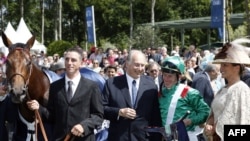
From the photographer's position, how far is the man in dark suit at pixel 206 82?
9.39 metres

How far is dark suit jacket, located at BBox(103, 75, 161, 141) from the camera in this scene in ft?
20.5

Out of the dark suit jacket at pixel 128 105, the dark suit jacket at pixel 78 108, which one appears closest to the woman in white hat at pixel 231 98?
→ the dark suit jacket at pixel 128 105

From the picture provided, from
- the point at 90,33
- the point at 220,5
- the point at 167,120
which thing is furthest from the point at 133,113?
the point at 90,33

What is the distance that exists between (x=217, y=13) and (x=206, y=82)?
10194 mm

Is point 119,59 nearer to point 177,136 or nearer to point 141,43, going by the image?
point 177,136

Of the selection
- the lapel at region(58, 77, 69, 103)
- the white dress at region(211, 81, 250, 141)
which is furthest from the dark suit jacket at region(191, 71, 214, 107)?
the white dress at region(211, 81, 250, 141)

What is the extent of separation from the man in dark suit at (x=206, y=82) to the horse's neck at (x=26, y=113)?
139 inches

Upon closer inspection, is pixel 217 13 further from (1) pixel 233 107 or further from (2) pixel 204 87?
(1) pixel 233 107

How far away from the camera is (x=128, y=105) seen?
6297 millimetres

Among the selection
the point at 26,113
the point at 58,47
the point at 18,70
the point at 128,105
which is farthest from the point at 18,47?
the point at 58,47

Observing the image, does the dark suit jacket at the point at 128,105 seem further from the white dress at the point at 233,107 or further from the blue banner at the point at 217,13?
the blue banner at the point at 217,13

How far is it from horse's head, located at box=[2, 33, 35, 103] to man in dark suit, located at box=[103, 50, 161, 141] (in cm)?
98

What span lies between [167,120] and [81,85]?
106 cm

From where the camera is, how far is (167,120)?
6.25 metres
